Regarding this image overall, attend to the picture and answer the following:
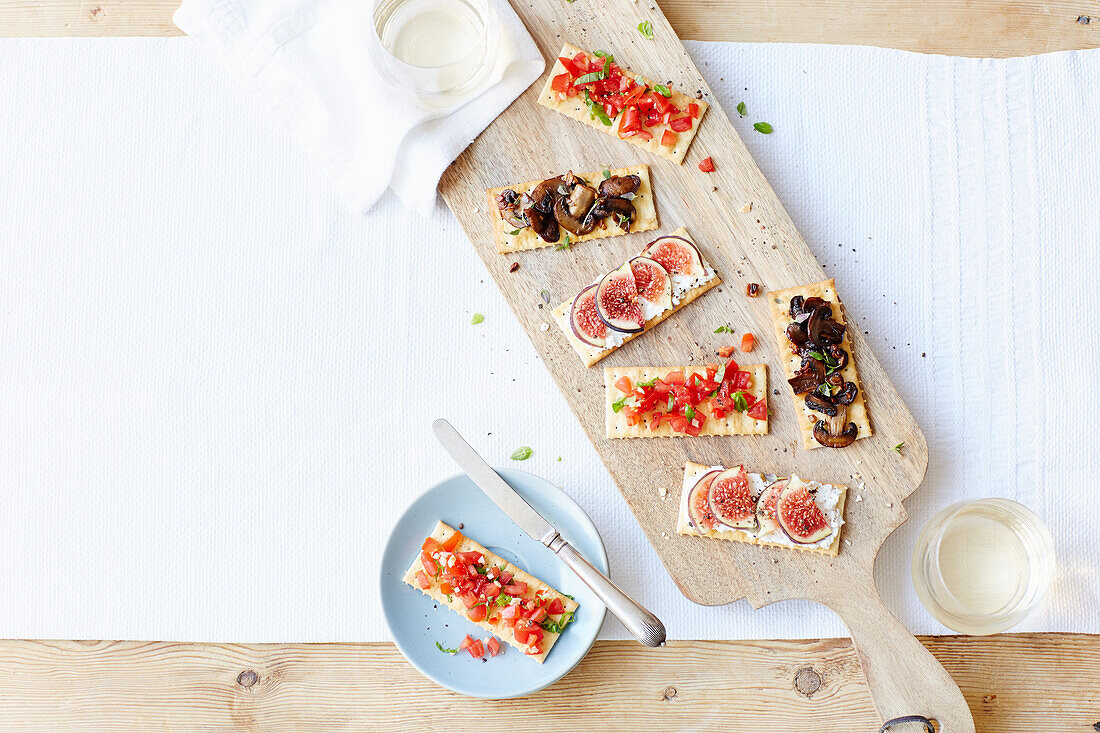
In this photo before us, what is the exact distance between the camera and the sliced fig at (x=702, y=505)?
2.99m

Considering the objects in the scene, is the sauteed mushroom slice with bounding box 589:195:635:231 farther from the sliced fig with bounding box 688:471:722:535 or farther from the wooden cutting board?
the sliced fig with bounding box 688:471:722:535

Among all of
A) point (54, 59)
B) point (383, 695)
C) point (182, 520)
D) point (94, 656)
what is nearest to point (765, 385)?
point (383, 695)

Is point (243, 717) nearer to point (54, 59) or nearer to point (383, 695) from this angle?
point (383, 695)

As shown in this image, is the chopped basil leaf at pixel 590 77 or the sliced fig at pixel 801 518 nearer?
the sliced fig at pixel 801 518

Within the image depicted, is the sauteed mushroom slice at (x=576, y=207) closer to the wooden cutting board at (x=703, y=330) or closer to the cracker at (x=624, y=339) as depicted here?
the wooden cutting board at (x=703, y=330)

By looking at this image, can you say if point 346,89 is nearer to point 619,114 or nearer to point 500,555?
point 619,114

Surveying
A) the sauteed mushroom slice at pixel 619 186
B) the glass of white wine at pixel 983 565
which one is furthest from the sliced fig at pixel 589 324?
the glass of white wine at pixel 983 565

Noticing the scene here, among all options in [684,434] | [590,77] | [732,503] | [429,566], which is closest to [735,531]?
[732,503]

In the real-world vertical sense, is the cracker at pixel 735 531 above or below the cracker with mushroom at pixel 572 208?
below

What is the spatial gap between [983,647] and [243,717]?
121 inches

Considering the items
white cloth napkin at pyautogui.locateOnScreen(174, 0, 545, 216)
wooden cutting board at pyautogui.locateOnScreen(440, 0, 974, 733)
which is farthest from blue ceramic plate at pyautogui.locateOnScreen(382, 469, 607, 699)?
white cloth napkin at pyautogui.locateOnScreen(174, 0, 545, 216)

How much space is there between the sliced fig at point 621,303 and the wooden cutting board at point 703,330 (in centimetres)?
10

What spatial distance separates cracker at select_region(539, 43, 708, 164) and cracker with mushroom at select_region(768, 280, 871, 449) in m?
0.70

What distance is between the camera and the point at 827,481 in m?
3.03
